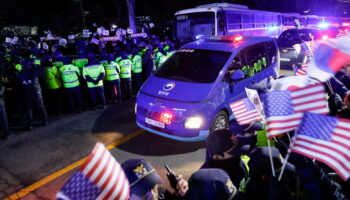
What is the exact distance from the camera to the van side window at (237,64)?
229 inches

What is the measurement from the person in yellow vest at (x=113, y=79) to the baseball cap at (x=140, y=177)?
630 centimetres

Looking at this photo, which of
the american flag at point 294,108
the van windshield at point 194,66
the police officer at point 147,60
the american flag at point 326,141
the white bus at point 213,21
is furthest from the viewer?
the white bus at point 213,21

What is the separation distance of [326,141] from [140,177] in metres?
1.70

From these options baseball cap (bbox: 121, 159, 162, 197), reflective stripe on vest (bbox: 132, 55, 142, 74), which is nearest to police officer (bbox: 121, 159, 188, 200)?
baseball cap (bbox: 121, 159, 162, 197)

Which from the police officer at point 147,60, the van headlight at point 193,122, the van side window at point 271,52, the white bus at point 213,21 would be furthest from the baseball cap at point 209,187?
the white bus at point 213,21

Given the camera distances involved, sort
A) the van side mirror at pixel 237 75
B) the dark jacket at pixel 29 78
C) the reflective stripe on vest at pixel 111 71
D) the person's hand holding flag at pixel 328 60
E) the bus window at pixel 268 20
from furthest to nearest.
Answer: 1. the bus window at pixel 268 20
2. the reflective stripe on vest at pixel 111 71
3. the dark jacket at pixel 29 78
4. the van side mirror at pixel 237 75
5. the person's hand holding flag at pixel 328 60

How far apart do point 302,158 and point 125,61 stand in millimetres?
6936

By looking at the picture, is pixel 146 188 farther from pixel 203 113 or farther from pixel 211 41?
pixel 211 41

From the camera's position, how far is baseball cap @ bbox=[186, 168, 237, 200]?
7.66 ft

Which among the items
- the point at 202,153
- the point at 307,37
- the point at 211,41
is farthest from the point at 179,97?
the point at 307,37

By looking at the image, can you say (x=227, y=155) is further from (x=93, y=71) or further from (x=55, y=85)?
(x=55, y=85)

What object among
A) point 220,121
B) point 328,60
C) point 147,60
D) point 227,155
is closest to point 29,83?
point 147,60

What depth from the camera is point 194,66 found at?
6.14m

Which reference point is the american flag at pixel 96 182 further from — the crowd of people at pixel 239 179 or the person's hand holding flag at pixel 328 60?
the person's hand holding flag at pixel 328 60
